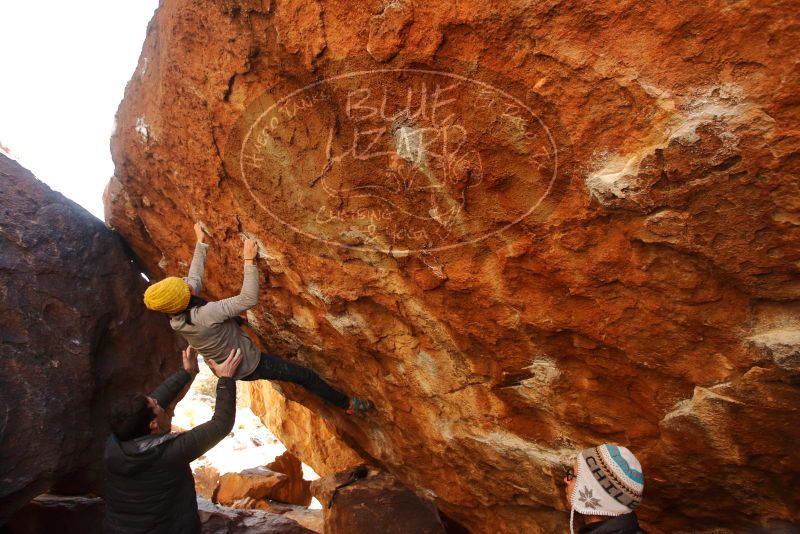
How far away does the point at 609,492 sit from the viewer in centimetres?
203

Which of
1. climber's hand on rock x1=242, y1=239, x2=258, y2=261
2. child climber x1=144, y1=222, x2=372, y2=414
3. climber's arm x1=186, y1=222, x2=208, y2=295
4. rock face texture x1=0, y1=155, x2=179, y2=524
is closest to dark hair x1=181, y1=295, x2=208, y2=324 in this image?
child climber x1=144, y1=222, x2=372, y2=414

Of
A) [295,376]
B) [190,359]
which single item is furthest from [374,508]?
[190,359]

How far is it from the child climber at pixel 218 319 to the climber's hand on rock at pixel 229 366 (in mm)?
99

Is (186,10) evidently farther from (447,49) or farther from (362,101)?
(447,49)

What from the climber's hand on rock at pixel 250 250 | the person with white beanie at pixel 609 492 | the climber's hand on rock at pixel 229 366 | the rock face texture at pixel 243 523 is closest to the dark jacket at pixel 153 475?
the climber's hand on rock at pixel 229 366

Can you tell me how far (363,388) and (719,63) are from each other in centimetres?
347

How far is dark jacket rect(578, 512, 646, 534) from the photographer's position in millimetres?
1952

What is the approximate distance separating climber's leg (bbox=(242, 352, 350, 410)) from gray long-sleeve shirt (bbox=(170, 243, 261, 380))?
0.11 meters

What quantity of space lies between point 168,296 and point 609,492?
2887 mm

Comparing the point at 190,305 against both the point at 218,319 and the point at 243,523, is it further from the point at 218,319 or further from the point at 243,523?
the point at 243,523

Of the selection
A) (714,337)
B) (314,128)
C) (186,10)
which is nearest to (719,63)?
(714,337)

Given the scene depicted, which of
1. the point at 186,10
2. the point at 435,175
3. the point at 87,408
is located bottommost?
the point at 87,408

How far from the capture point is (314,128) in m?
2.90

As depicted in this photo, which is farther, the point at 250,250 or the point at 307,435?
the point at 307,435
